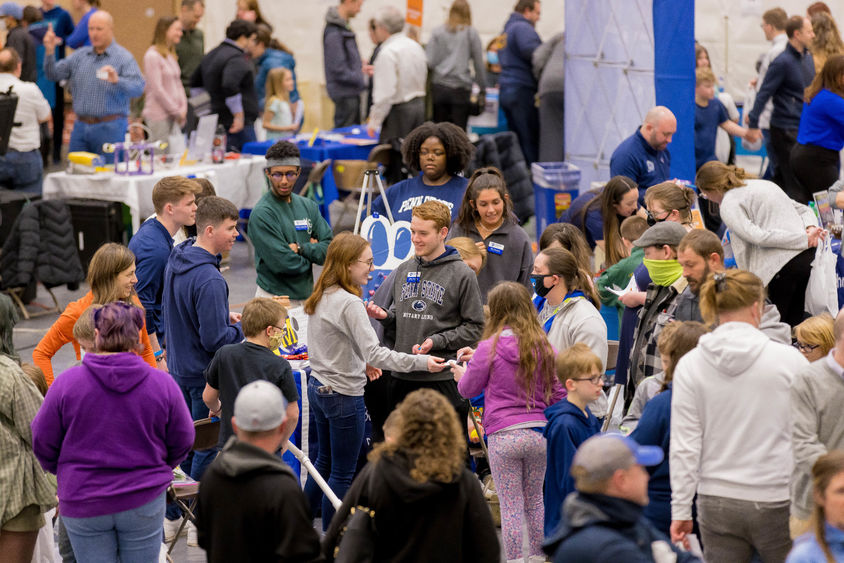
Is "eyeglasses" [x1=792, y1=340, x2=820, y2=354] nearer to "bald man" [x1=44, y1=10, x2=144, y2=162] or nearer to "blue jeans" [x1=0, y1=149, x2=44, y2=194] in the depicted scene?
"bald man" [x1=44, y1=10, x2=144, y2=162]

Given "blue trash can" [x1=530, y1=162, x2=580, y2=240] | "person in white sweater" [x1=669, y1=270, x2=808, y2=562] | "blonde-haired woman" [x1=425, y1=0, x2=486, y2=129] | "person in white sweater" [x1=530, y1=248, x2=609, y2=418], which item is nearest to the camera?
"person in white sweater" [x1=669, y1=270, x2=808, y2=562]

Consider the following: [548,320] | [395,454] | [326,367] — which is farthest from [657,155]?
[395,454]

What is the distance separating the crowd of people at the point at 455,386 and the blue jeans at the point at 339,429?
1 centimetres

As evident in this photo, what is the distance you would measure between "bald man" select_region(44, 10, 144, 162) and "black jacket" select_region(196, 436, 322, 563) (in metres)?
7.50

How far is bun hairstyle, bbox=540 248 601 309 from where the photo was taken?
486 centimetres

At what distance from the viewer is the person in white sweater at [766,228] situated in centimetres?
583

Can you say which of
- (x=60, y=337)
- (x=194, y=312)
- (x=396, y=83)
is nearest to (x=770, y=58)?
(x=396, y=83)

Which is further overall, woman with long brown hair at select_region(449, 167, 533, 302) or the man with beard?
woman with long brown hair at select_region(449, 167, 533, 302)

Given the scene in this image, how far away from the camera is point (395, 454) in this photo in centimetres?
Answer: 309

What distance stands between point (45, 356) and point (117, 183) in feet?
14.5

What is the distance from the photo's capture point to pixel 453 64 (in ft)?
39.1

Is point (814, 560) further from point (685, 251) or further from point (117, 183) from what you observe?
point (117, 183)

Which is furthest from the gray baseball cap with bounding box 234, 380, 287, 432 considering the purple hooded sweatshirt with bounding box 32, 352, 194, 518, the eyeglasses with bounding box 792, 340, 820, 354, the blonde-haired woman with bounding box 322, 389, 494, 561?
the eyeglasses with bounding box 792, 340, 820, 354

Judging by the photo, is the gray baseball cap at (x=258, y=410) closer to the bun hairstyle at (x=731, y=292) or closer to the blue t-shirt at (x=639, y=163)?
the bun hairstyle at (x=731, y=292)
